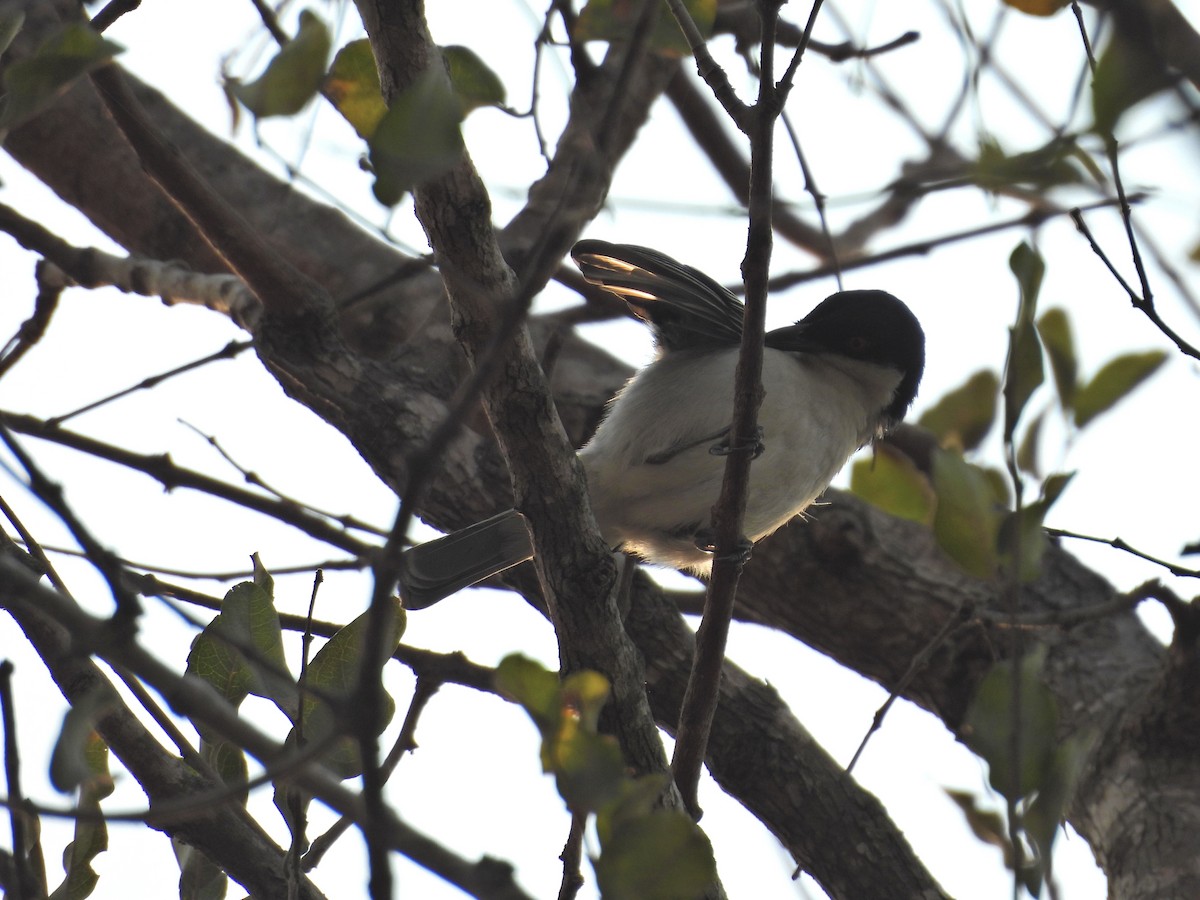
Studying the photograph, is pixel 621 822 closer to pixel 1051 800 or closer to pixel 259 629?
pixel 1051 800

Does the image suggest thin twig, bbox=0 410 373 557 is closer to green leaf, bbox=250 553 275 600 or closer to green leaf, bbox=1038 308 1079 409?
green leaf, bbox=250 553 275 600

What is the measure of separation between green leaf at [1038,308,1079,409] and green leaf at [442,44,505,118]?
0.99m

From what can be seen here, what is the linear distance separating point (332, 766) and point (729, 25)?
371 centimetres

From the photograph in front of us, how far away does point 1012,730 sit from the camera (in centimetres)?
163

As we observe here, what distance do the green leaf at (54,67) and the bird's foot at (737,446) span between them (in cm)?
157

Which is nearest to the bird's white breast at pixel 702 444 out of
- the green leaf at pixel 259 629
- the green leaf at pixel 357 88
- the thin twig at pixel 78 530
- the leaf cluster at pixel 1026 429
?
the leaf cluster at pixel 1026 429

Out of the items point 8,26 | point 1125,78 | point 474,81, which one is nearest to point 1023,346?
point 1125,78

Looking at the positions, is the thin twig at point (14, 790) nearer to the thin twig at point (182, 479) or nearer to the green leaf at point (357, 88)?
the green leaf at point (357, 88)

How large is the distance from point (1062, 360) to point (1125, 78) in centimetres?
71

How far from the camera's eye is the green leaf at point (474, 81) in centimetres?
211

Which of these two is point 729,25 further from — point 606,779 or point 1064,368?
point 606,779

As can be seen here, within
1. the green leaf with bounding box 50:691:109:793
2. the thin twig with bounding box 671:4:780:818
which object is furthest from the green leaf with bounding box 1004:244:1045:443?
the green leaf with bounding box 50:691:109:793

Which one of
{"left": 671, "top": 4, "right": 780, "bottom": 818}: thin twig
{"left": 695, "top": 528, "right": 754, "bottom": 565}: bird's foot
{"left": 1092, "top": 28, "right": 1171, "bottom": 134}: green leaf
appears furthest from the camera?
{"left": 695, "top": 528, "right": 754, "bottom": 565}: bird's foot

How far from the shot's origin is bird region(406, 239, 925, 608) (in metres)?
3.85
